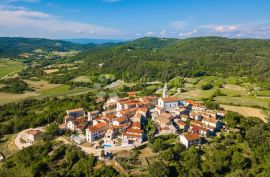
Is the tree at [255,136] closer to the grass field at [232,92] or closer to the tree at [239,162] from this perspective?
the tree at [239,162]

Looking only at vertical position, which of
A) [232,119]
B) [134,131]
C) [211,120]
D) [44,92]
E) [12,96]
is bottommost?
[12,96]

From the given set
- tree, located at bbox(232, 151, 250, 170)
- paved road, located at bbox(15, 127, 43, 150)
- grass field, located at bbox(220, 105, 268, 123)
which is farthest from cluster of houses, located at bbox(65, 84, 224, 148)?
paved road, located at bbox(15, 127, 43, 150)

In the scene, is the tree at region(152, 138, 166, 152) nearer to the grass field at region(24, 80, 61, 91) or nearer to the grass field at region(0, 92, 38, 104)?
the grass field at region(0, 92, 38, 104)

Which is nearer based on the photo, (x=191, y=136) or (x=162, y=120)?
(x=191, y=136)

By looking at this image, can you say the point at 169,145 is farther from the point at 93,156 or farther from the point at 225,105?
the point at 225,105

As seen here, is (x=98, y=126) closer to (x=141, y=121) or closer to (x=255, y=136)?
(x=141, y=121)

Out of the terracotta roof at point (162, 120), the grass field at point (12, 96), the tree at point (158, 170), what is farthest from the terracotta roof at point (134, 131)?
the grass field at point (12, 96)

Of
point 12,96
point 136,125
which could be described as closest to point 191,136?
point 136,125
